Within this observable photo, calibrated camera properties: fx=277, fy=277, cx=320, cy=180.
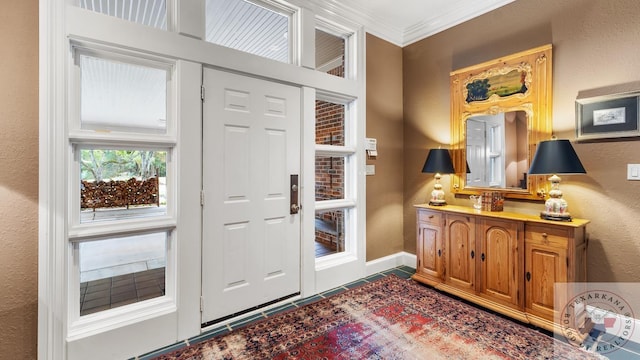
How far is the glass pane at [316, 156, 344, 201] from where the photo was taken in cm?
312

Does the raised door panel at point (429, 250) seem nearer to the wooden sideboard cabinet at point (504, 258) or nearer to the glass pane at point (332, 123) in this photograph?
the wooden sideboard cabinet at point (504, 258)

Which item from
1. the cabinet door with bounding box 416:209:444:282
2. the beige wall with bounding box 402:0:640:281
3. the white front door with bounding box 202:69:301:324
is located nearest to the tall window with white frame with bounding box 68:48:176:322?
the white front door with bounding box 202:69:301:324

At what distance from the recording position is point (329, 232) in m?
3.34

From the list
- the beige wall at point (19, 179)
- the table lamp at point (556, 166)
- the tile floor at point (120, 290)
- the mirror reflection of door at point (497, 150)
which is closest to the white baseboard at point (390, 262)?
the mirror reflection of door at point (497, 150)

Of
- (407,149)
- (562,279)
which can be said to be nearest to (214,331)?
(562,279)

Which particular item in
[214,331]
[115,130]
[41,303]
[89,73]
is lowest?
[214,331]

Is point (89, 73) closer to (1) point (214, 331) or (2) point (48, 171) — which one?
(2) point (48, 171)

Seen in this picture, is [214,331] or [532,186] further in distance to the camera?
[532,186]

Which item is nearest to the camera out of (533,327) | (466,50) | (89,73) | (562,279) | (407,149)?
(89,73)

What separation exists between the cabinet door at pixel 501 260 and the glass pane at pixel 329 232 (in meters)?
1.47

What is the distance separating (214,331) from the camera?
7.33 ft

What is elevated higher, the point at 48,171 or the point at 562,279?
the point at 48,171

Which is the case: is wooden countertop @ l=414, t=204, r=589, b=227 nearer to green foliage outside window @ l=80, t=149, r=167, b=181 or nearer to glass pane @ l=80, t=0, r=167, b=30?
green foliage outside window @ l=80, t=149, r=167, b=181

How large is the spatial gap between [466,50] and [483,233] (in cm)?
204
